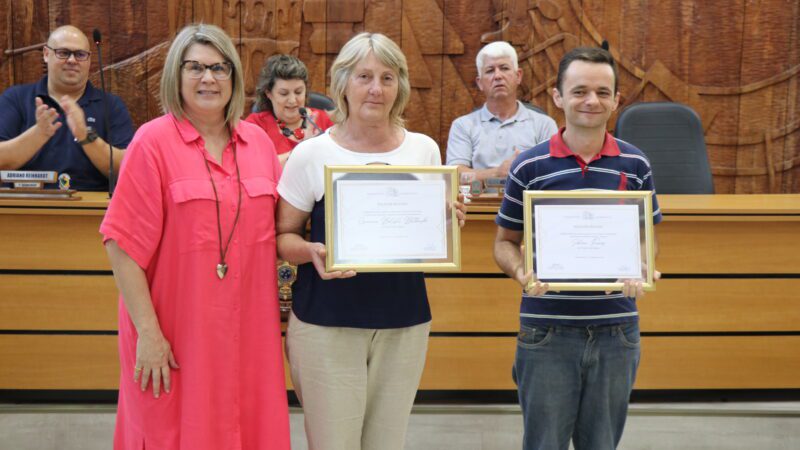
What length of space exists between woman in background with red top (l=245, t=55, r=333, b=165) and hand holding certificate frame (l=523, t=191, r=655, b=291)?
1977 millimetres

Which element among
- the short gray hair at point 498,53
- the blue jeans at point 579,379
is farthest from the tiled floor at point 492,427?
the short gray hair at point 498,53

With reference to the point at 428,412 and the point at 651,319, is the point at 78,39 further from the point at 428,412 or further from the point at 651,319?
the point at 651,319

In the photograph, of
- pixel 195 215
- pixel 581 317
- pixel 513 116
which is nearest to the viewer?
pixel 195 215

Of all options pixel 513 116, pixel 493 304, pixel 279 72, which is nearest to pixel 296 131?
pixel 279 72

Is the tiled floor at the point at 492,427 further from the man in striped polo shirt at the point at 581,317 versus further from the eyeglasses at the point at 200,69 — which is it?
the eyeglasses at the point at 200,69

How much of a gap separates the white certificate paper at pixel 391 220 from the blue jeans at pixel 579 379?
38 cm

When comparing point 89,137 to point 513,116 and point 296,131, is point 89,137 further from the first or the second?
point 513,116

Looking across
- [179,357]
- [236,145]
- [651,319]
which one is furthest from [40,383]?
[651,319]

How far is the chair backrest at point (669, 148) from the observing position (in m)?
4.11

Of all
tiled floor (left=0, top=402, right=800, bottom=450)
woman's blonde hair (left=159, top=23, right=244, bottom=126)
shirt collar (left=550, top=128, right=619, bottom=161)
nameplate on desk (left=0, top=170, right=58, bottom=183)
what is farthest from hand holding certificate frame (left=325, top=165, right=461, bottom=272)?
nameplate on desk (left=0, top=170, right=58, bottom=183)

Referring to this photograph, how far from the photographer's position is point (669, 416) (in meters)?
3.11

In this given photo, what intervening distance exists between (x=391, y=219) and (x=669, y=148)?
8.94 feet

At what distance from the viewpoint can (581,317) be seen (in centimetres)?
194

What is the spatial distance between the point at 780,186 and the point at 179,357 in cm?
433
